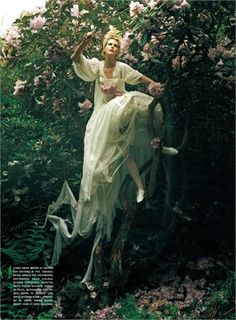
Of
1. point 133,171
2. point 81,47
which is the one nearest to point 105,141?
point 133,171

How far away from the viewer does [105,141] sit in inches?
147

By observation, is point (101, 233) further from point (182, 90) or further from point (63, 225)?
point (182, 90)

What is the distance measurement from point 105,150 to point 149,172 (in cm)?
29

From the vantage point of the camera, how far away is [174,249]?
3834 mm

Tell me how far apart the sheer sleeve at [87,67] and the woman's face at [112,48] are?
0.26 feet

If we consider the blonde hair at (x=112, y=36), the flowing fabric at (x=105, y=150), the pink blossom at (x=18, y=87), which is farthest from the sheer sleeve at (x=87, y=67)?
the pink blossom at (x=18, y=87)

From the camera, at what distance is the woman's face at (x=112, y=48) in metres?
3.85

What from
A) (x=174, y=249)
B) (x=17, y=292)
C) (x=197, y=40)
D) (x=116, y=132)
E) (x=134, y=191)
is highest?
(x=197, y=40)

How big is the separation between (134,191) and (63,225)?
0.44m

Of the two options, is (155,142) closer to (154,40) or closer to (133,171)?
(133,171)

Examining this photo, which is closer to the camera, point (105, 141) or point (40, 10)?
point (105, 141)

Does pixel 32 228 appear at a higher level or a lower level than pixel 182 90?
lower

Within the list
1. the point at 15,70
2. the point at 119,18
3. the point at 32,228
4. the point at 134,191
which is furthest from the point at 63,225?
the point at 119,18

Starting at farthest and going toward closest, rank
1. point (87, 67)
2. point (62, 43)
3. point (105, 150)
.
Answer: point (62, 43)
point (87, 67)
point (105, 150)
